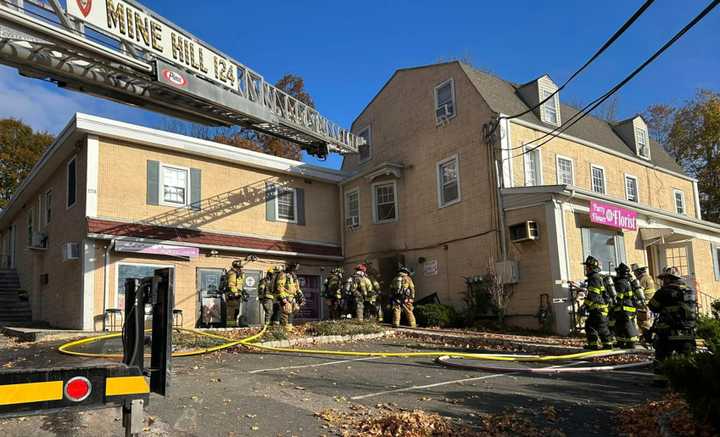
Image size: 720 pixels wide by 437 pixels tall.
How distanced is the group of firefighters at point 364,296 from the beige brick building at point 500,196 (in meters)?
1.96

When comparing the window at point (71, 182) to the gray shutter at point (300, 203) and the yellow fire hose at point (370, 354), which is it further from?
the gray shutter at point (300, 203)

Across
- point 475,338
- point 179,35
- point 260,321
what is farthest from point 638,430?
point 260,321

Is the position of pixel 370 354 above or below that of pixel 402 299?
below

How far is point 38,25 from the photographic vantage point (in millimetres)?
8055

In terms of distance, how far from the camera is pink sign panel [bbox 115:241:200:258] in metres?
15.5

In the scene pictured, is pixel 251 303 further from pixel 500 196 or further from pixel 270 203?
pixel 500 196

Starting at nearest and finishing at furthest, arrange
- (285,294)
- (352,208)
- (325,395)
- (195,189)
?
1. (325,395)
2. (285,294)
3. (195,189)
4. (352,208)

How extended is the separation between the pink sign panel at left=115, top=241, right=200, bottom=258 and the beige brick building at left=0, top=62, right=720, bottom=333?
1.6 inches

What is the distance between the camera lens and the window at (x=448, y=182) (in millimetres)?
18184

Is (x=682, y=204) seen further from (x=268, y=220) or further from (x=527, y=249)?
(x=268, y=220)

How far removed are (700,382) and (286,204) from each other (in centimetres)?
1685

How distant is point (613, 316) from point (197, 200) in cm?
1252

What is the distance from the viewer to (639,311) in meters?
13.5

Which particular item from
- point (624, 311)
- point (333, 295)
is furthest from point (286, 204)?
point (624, 311)
